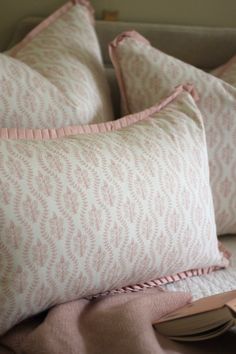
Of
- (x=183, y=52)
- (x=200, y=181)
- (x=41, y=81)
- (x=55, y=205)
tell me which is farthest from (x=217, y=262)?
(x=183, y=52)

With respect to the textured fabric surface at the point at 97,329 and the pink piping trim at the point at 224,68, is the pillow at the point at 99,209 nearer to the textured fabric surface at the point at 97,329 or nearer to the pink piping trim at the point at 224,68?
the textured fabric surface at the point at 97,329

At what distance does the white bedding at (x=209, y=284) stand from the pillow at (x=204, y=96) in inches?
6.1

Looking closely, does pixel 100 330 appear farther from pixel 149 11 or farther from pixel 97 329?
pixel 149 11

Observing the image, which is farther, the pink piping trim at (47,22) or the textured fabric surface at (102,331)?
the pink piping trim at (47,22)

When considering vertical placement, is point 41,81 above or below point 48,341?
above

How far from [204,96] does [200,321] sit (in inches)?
21.8

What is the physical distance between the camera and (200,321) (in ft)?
2.43

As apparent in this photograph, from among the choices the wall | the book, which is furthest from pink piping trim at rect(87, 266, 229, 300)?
the wall

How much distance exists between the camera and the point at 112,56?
3.69 ft

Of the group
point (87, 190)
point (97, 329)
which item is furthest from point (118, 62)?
point (97, 329)

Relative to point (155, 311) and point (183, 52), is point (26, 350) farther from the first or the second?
point (183, 52)

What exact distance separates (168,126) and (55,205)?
1.03ft

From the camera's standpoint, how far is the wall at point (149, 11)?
4.48 feet

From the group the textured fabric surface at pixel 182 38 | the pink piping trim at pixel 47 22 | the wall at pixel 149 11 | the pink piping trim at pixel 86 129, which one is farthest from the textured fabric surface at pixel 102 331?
the wall at pixel 149 11
